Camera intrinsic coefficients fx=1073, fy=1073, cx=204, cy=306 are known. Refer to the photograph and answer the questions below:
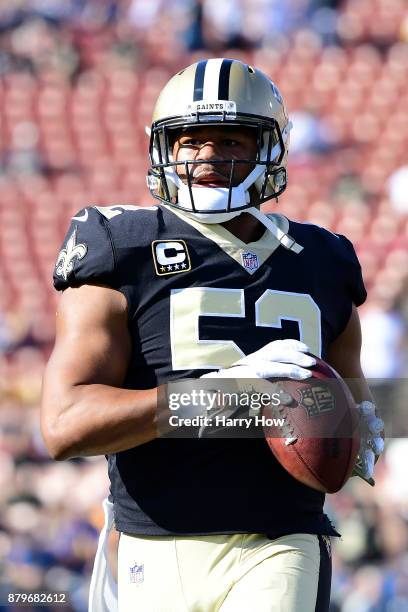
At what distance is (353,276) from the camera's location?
8.18ft

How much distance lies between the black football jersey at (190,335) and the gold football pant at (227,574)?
28 mm

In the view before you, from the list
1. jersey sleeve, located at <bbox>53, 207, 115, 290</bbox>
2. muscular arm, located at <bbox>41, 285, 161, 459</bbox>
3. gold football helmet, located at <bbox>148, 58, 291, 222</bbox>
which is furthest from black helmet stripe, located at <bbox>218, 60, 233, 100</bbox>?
muscular arm, located at <bbox>41, 285, 161, 459</bbox>

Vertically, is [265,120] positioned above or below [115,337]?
above

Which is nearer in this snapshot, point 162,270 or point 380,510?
point 162,270

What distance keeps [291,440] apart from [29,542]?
391 centimetres

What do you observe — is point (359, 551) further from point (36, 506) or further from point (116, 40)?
point (116, 40)

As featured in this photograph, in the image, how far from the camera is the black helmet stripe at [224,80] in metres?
2.41

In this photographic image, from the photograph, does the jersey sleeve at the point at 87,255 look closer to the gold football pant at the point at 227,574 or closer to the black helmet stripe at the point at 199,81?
the black helmet stripe at the point at 199,81

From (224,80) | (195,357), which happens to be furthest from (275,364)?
(224,80)

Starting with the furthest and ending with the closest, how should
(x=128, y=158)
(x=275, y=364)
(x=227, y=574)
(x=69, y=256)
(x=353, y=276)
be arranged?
1. (x=128, y=158)
2. (x=353, y=276)
3. (x=69, y=256)
4. (x=227, y=574)
5. (x=275, y=364)

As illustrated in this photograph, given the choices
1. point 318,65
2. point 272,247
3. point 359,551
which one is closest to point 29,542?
point 359,551

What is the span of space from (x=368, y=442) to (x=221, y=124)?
78cm

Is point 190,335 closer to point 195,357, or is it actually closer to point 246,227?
point 195,357

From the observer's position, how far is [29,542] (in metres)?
5.62
